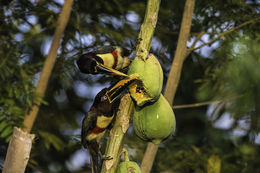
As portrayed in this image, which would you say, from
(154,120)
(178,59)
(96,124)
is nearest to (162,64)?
(178,59)

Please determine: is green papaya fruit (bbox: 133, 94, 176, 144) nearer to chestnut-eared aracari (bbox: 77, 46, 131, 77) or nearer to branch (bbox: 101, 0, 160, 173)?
branch (bbox: 101, 0, 160, 173)

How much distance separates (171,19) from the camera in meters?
2.15

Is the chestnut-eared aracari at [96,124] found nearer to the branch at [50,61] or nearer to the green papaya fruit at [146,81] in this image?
the green papaya fruit at [146,81]

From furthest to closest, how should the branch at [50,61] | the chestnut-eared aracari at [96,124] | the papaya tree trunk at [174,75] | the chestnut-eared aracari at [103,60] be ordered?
the branch at [50,61], the papaya tree trunk at [174,75], the chestnut-eared aracari at [96,124], the chestnut-eared aracari at [103,60]

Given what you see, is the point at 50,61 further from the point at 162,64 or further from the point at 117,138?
the point at 117,138

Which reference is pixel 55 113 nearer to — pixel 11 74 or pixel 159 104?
pixel 11 74

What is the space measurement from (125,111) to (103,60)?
0.32 meters

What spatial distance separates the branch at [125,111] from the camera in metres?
0.87

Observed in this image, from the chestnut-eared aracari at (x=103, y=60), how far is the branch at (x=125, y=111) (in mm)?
135

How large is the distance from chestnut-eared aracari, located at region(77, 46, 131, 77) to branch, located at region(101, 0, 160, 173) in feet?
0.44

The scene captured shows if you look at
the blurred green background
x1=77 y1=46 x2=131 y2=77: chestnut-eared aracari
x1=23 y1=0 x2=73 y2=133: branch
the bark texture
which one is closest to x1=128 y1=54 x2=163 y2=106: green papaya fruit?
x1=77 y1=46 x2=131 y2=77: chestnut-eared aracari

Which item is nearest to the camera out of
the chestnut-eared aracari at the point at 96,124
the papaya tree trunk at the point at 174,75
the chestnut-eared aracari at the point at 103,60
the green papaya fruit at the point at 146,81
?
the green papaya fruit at the point at 146,81

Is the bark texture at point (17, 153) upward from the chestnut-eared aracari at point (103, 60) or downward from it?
downward

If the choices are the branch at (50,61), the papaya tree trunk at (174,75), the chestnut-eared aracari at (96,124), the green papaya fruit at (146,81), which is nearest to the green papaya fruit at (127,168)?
the green papaya fruit at (146,81)
